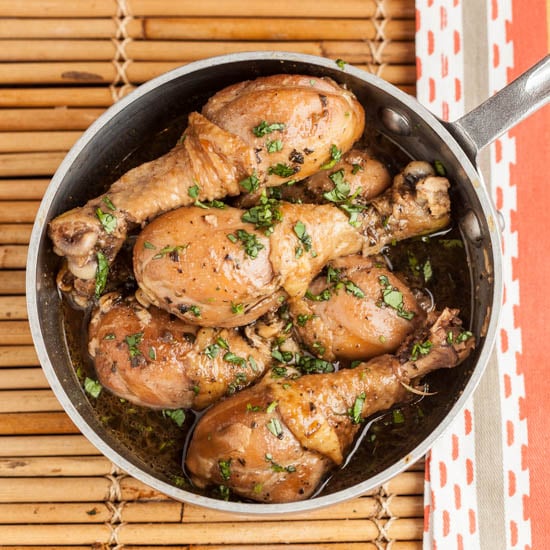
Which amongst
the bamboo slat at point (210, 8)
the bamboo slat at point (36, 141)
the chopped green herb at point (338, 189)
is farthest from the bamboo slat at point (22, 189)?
the chopped green herb at point (338, 189)

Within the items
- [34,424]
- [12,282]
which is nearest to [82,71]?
[12,282]

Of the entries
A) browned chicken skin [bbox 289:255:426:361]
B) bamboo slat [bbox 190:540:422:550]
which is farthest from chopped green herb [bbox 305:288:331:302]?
bamboo slat [bbox 190:540:422:550]

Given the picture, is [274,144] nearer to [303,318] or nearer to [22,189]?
[303,318]

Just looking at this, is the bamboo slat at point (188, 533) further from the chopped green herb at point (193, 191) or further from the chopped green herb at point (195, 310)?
the chopped green herb at point (193, 191)

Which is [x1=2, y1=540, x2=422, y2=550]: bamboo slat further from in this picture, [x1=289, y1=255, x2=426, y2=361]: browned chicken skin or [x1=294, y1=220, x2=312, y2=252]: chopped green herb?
[x1=294, y1=220, x2=312, y2=252]: chopped green herb

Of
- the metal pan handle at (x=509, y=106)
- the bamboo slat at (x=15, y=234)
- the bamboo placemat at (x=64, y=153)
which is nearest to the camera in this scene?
the metal pan handle at (x=509, y=106)

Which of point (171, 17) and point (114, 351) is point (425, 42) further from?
point (114, 351)
